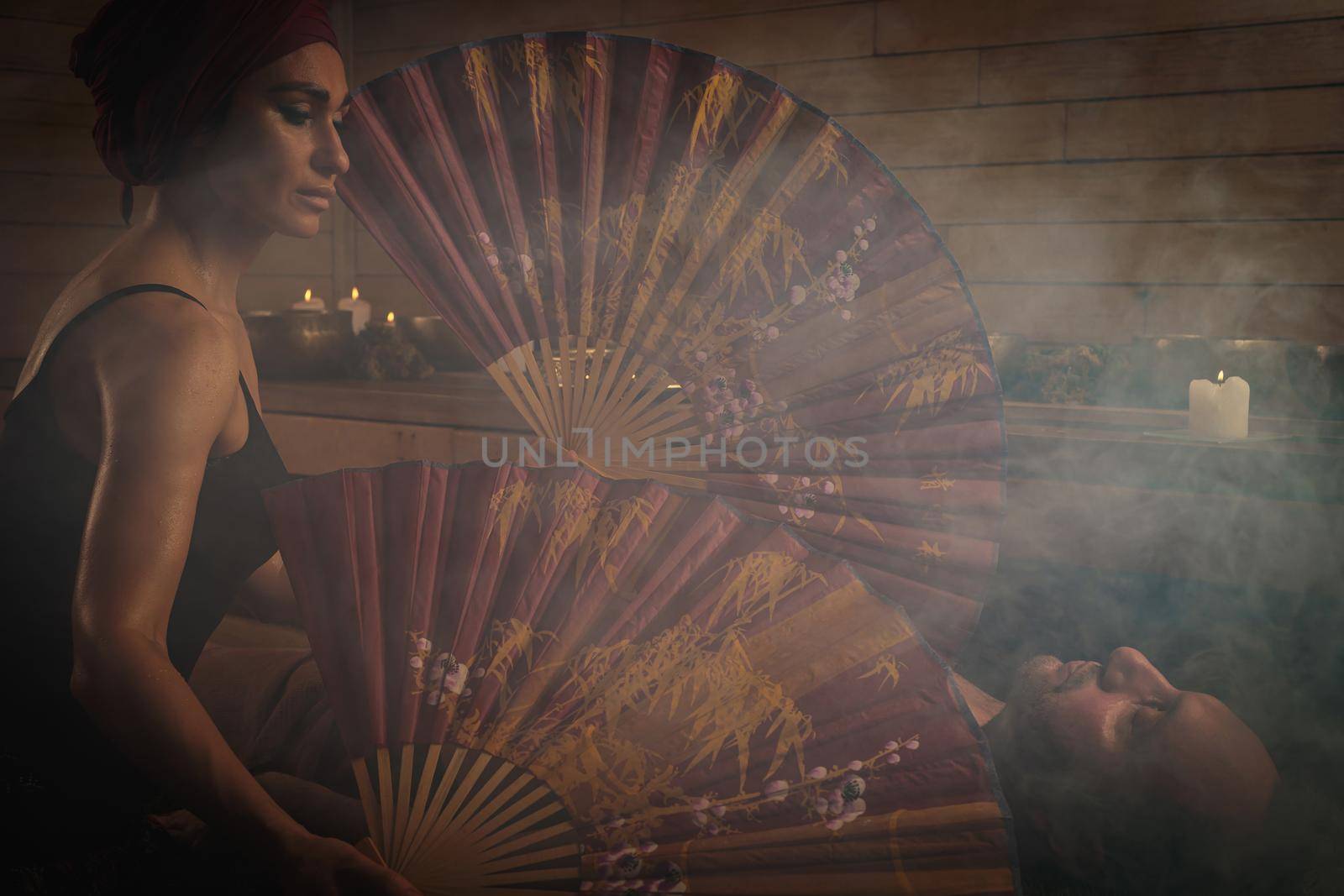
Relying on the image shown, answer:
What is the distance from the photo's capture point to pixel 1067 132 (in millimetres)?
1386

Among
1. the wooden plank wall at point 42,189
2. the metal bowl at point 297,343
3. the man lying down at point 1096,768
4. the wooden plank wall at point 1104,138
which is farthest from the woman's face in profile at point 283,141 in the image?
the wooden plank wall at point 1104,138

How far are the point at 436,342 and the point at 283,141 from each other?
777 mm

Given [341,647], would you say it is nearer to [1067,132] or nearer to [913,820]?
[913,820]

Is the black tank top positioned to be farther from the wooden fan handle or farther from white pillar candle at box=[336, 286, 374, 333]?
white pillar candle at box=[336, 286, 374, 333]

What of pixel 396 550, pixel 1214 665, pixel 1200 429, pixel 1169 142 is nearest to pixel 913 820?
pixel 396 550

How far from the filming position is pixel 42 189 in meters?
1.30

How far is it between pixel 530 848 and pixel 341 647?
0.16m

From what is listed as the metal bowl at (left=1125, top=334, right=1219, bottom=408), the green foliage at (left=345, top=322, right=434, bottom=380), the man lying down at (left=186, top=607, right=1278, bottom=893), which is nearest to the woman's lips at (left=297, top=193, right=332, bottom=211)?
the man lying down at (left=186, top=607, right=1278, bottom=893)

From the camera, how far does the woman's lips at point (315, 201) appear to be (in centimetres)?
62

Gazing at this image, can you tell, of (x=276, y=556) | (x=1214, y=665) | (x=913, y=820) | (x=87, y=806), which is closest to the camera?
(x=913, y=820)

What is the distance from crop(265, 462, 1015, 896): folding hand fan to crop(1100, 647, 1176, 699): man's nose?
25cm

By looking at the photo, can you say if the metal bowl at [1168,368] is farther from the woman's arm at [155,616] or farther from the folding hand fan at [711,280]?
the woman's arm at [155,616]

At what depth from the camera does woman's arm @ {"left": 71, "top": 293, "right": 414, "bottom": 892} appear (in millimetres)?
525

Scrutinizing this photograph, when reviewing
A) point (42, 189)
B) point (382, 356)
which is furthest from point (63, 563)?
point (42, 189)
